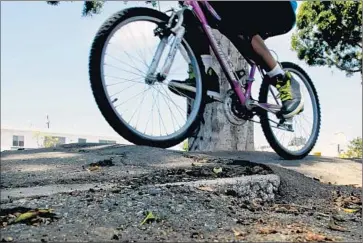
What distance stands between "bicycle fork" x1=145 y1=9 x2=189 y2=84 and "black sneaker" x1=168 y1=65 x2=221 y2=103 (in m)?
0.07

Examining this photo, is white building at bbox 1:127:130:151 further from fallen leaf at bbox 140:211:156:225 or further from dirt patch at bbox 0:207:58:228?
fallen leaf at bbox 140:211:156:225

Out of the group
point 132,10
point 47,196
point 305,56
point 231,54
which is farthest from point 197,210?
point 305,56

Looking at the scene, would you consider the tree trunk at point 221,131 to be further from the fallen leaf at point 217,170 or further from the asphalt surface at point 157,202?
the fallen leaf at point 217,170

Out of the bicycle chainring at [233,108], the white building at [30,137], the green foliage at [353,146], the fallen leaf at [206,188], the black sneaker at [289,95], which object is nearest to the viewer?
the white building at [30,137]

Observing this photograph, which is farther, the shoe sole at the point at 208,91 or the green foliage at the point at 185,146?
the green foliage at the point at 185,146

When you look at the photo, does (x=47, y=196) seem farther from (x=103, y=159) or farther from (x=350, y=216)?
(x=350, y=216)

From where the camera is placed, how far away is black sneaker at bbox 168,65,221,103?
1.90 meters

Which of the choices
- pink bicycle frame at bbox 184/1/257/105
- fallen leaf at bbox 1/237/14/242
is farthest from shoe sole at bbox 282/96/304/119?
fallen leaf at bbox 1/237/14/242

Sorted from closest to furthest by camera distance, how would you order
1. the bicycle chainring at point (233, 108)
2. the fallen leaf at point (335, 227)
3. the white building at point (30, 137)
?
the white building at point (30, 137)
the fallen leaf at point (335, 227)
the bicycle chainring at point (233, 108)

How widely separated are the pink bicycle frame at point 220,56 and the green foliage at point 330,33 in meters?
0.56

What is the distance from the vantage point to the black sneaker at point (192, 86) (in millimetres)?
1903

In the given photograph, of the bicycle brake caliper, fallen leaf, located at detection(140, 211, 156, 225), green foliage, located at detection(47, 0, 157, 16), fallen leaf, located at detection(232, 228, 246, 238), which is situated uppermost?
green foliage, located at detection(47, 0, 157, 16)

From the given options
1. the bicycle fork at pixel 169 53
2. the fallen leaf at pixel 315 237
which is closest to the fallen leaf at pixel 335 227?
the fallen leaf at pixel 315 237

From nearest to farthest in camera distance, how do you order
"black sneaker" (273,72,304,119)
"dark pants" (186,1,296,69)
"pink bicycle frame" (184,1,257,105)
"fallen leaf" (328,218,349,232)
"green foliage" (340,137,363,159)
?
"fallen leaf" (328,218,349,232), "dark pants" (186,1,296,69), "pink bicycle frame" (184,1,257,105), "black sneaker" (273,72,304,119), "green foliage" (340,137,363,159)
